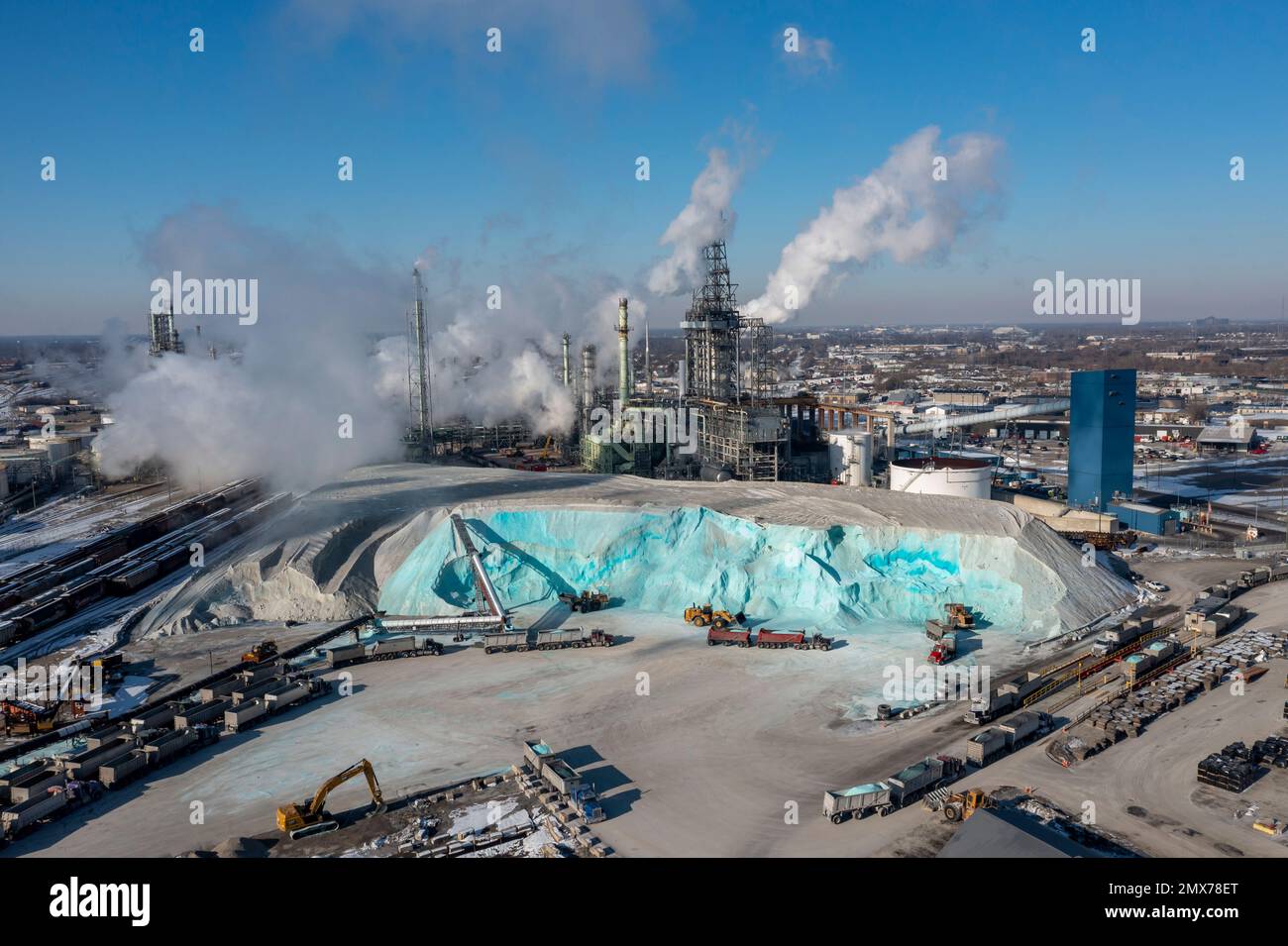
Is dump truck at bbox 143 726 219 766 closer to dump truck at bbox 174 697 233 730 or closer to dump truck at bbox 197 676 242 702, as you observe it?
dump truck at bbox 174 697 233 730

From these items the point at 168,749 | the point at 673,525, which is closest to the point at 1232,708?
the point at 673,525

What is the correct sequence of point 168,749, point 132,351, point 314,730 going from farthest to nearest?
point 132,351 < point 314,730 < point 168,749

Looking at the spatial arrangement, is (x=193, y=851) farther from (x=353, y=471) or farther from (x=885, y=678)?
(x=353, y=471)

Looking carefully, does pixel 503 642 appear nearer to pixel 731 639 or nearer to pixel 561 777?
pixel 731 639

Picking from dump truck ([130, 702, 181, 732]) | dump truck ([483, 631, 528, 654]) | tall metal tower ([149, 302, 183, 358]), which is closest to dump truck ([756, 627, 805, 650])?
dump truck ([483, 631, 528, 654])

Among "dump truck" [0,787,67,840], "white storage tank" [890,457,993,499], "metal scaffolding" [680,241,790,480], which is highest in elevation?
"metal scaffolding" [680,241,790,480]
